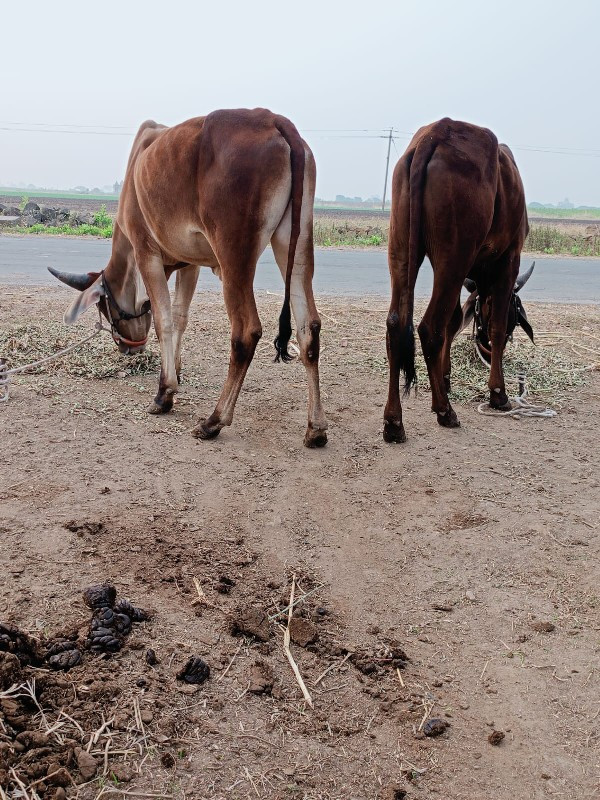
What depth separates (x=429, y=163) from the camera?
17.6 ft

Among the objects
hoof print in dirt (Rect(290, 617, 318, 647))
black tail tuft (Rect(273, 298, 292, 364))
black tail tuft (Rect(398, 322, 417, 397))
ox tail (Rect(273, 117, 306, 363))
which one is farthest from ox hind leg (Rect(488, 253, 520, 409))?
hoof print in dirt (Rect(290, 617, 318, 647))

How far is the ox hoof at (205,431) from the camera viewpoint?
5555mm

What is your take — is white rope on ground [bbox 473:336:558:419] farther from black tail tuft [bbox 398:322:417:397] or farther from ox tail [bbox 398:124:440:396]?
ox tail [bbox 398:124:440:396]

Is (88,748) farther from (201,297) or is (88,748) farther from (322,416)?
(201,297)

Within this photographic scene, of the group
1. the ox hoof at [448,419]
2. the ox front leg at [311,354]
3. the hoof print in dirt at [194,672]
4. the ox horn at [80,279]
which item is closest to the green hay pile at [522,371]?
the ox hoof at [448,419]

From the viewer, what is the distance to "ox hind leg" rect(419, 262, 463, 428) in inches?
219

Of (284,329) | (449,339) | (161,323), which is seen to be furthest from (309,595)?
A: (449,339)

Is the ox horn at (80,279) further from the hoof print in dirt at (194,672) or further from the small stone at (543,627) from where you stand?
the small stone at (543,627)

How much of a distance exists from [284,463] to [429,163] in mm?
2404

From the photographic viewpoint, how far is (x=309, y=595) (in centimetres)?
356

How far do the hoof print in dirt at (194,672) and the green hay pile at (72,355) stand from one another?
455cm

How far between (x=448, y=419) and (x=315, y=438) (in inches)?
48.1

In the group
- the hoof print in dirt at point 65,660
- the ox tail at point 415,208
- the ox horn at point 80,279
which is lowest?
the hoof print in dirt at point 65,660

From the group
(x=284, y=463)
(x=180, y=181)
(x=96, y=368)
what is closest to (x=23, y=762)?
(x=284, y=463)
